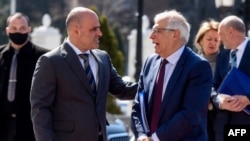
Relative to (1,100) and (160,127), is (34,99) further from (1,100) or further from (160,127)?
(1,100)

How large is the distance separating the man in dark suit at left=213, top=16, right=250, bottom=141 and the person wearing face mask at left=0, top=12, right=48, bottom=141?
1.98 m

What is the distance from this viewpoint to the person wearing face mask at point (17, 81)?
8422 mm

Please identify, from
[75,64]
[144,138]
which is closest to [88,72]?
[75,64]

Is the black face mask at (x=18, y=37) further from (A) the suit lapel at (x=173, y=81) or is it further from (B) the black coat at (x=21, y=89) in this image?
(A) the suit lapel at (x=173, y=81)

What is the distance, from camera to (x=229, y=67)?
307 inches

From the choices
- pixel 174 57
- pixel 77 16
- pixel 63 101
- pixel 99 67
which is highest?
pixel 77 16

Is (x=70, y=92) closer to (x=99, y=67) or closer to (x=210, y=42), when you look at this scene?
(x=99, y=67)

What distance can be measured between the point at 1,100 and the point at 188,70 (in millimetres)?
2788

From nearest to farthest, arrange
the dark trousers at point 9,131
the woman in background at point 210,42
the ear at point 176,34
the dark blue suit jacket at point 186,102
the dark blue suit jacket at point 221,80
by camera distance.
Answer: the dark blue suit jacket at point 186,102 → the ear at point 176,34 → the dark blue suit jacket at point 221,80 → the woman in background at point 210,42 → the dark trousers at point 9,131

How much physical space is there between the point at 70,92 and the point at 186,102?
0.93 meters

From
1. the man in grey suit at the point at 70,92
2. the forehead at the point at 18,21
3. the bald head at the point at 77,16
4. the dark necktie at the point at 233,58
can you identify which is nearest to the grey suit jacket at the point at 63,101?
the man in grey suit at the point at 70,92

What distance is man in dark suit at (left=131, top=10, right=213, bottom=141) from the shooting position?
6266 millimetres

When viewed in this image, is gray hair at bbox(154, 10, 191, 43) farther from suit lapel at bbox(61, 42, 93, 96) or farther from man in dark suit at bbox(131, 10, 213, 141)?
suit lapel at bbox(61, 42, 93, 96)

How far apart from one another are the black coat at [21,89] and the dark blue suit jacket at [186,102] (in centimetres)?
228
